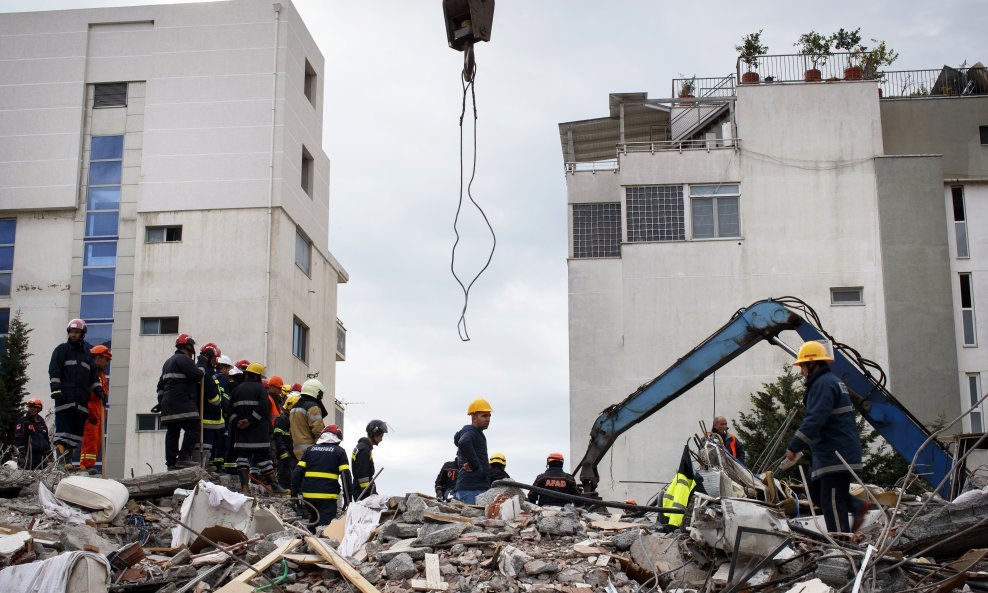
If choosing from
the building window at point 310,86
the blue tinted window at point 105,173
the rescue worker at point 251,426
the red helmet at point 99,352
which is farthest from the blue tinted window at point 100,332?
the rescue worker at point 251,426

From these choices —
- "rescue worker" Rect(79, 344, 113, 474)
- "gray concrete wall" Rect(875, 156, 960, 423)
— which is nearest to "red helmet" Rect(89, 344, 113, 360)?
"rescue worker" Rect(79, 344, 113, 474)

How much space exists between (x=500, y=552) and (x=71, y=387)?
7.21 m

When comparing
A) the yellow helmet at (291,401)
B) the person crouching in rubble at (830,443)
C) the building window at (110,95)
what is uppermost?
the building window at (110,95)

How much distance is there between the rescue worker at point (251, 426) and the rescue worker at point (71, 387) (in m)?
1.94

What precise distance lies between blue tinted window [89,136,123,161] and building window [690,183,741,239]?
1794 centimetres

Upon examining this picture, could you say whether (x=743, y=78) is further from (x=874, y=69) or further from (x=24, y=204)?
(x=24, y=204)

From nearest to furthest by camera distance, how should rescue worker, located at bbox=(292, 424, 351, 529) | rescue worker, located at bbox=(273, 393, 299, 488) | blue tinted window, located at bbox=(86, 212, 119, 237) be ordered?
rescue worker, located at bbox=(292, 424, 351, 529)
rescue worker, located at bbox=(273, 393, 299, 488)
blue tinted window, located at bbox=(86, 212, 119, 237)

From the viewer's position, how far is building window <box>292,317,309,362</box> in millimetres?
36569

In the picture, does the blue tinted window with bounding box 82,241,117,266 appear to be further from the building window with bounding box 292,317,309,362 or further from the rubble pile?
the rubble pile

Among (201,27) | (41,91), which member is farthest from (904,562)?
(41,91)

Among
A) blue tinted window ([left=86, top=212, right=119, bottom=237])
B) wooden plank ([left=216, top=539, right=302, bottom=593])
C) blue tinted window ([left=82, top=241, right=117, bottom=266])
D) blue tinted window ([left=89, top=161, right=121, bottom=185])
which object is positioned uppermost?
blue tinted window ([left=89, top=161, right=121, bottom=185])

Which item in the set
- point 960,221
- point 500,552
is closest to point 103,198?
point 960,221

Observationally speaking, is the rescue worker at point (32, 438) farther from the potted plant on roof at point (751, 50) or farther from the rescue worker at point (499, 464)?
the potted plant on roof at point (751, 50)

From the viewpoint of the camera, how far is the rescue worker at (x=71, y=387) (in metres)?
14.8
